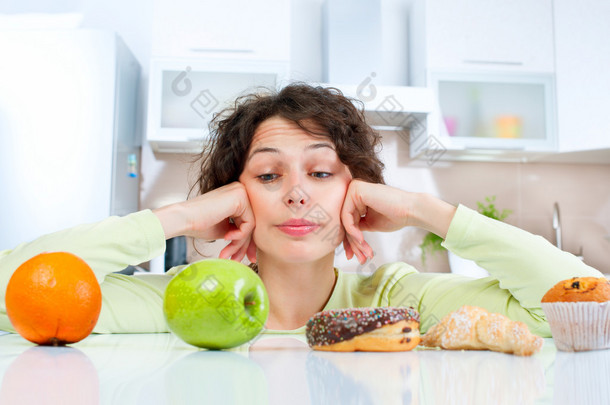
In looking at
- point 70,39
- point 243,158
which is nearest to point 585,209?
point 243,158

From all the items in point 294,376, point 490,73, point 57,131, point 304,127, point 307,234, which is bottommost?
point 294,376

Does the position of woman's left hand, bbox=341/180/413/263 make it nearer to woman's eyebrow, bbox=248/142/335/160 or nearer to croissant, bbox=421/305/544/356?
woman's eyebrow, bbox=248/142/335/160

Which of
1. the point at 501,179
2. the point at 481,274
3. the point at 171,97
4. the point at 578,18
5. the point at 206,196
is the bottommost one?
the point at 481,274

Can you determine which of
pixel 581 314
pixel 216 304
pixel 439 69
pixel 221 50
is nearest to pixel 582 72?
pixel 439 69

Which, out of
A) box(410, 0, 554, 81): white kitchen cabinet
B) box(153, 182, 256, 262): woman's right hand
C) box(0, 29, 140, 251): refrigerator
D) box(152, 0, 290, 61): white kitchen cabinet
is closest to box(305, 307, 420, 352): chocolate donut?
box(153, 182, 256, 262): woman's right hand

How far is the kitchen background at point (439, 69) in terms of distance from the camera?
259 cm

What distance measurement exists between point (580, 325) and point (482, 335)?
120mm

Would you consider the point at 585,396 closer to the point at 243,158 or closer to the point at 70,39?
the point at 243,158

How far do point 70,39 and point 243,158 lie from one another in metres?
1.54

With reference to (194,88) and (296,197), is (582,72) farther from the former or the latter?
(296,197)

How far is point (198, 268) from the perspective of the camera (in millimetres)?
609

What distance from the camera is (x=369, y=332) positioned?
0.62 m

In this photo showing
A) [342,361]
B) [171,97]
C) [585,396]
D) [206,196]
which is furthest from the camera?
[171,97]

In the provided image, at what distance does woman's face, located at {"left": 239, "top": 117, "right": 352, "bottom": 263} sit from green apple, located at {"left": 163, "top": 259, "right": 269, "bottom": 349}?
0.42 m
